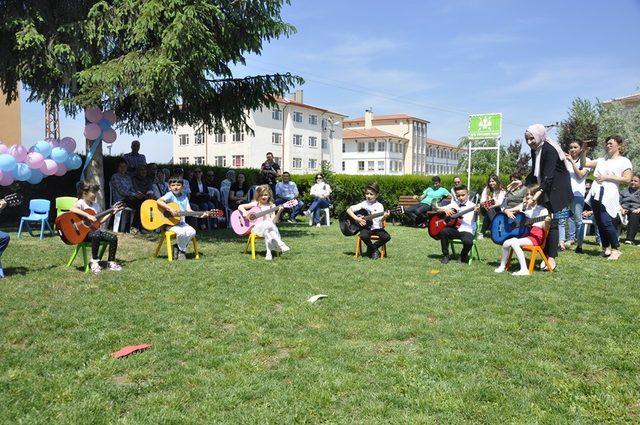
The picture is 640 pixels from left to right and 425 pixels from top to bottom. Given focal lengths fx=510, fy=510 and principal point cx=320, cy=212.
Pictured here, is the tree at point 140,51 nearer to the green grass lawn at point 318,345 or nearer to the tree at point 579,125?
the green grass lawn at point 318,345

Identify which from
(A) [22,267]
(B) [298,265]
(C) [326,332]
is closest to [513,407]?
(C) [326,332]

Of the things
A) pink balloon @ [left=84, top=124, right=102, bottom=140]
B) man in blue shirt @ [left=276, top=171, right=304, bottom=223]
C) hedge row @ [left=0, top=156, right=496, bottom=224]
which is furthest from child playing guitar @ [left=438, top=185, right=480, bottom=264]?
hedge row @ [left=0, top=156, right=496, bottom=224]

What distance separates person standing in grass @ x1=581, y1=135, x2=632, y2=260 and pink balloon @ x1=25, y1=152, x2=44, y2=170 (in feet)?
35.8

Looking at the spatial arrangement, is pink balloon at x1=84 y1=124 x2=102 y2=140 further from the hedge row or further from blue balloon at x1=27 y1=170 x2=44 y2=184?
the hedge row

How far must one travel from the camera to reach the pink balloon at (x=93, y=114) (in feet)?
36.4

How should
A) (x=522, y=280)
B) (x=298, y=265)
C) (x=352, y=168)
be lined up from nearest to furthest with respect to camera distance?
(x=522, y=280) → (x=298, y=265) → (x=352, y=168)

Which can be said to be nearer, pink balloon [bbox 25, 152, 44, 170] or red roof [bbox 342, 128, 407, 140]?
pink balloon [bbox 25, 152, 44, 170]

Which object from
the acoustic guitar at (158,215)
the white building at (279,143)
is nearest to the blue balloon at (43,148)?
the acoustic guitar at (158,215)

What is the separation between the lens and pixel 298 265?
8.21m

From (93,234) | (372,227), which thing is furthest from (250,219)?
(93,234)

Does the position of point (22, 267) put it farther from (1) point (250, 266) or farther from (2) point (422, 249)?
(2) point (422, 249)

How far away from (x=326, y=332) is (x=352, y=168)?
3409 inches

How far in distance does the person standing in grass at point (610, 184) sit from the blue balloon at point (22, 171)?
1105 centimetres

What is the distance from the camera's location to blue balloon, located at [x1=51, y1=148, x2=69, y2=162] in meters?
11.4
